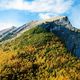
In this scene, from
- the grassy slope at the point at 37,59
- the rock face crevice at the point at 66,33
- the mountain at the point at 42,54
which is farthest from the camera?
the rock face crevice at the point at 66,33

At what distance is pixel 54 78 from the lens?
501 feet

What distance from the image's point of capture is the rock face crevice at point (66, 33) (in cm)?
17912

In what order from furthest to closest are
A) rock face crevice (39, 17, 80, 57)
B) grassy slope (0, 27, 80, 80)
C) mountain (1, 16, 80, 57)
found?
rock face crevice (39, 17, 80, 57), mountain (1, 16, 80, 57), grassy slope (0, 27, 80, 80)

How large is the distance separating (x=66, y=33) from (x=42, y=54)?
22.0 m

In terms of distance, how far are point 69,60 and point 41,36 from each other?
2189 centimetres

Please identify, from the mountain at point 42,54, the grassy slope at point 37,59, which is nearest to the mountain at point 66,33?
the mountain at point 42,54

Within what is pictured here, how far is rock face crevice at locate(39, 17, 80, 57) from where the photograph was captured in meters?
179

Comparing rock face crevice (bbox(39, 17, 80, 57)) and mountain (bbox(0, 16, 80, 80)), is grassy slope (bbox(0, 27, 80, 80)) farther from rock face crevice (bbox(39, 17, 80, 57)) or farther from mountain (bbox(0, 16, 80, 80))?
rock face crevice (bbox(39, 17, 80, 57))

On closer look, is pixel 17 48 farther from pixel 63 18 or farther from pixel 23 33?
pixel 63 18

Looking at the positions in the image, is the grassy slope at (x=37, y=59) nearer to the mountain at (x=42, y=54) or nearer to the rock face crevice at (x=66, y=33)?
the mountain at (x=42, y=54)

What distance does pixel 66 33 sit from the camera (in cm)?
18462

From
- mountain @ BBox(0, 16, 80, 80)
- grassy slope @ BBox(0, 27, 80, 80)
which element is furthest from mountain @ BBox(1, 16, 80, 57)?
grassy slope @ BBox(0, 27, 80, 80)

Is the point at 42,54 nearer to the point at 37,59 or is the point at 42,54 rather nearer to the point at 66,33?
the point at 37,59

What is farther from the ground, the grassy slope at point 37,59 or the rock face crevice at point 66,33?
the rock face crevice at point 66,33
